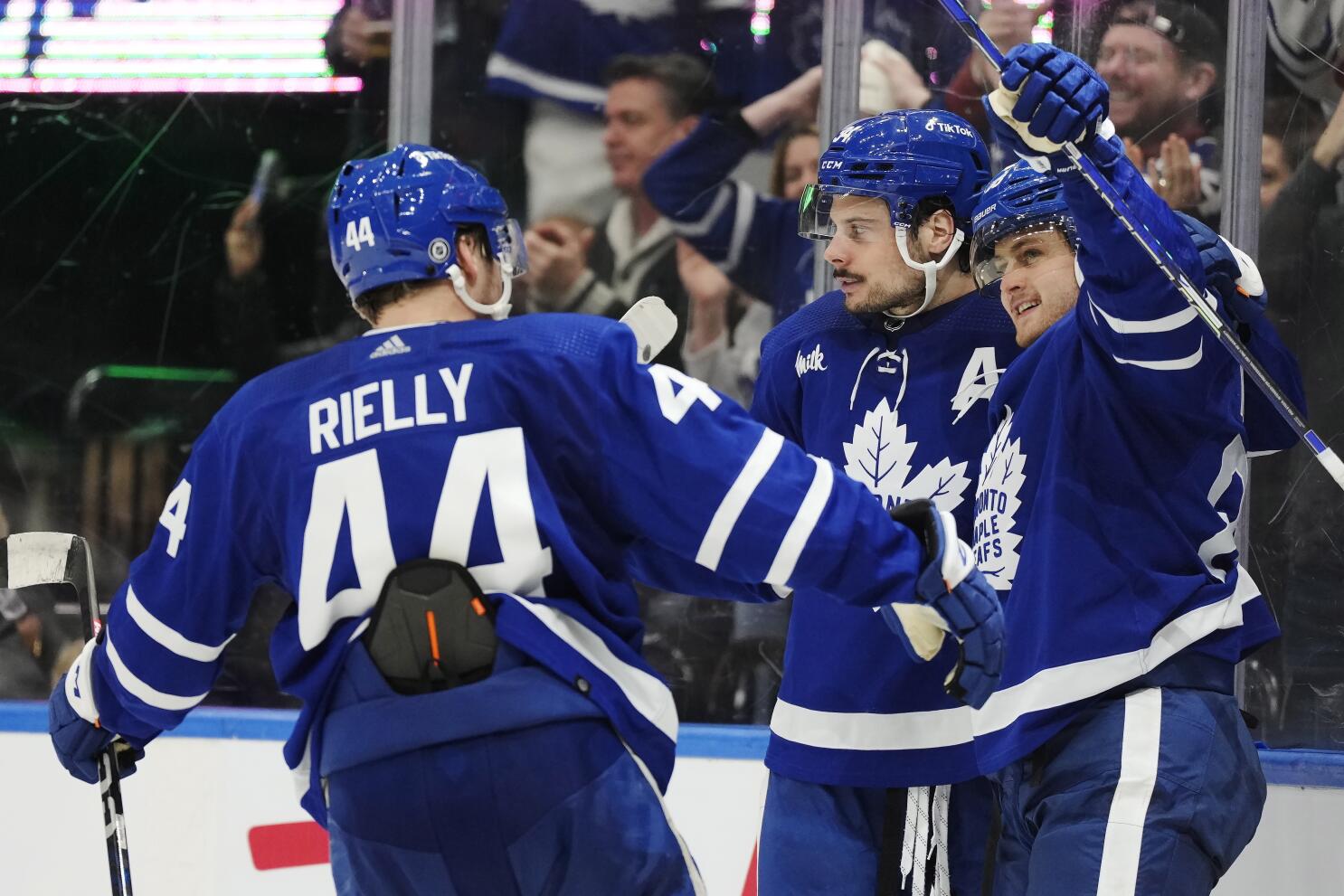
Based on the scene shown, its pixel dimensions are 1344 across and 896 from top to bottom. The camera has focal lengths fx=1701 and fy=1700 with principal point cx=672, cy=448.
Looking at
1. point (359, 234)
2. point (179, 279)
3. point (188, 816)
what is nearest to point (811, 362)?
point (359, 234)

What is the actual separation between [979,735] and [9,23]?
2.84 meters

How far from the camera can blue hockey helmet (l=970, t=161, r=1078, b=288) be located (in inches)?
88.9

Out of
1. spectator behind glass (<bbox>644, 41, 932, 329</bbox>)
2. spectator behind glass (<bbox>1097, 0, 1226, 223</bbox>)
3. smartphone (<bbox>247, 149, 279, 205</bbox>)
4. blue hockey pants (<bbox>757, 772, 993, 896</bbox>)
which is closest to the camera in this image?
blue hockey pants (<bbox>757, 772, 993, 896</bbox>)

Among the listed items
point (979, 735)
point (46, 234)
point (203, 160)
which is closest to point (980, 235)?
point (979, 735)

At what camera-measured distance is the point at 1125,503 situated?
6.70 ft

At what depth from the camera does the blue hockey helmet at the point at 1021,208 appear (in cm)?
226

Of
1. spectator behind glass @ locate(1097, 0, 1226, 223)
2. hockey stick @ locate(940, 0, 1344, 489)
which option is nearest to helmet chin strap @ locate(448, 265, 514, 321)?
hockey stick @ locate(940, 0, 1344, 489)

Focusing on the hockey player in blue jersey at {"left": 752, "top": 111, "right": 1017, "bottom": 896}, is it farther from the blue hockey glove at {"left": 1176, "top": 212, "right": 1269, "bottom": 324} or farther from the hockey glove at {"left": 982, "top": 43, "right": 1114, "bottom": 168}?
the hockey glove at {"left": 982, "top": 43, "right": 1114, "bottom": 168}

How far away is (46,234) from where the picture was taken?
3.76 metres

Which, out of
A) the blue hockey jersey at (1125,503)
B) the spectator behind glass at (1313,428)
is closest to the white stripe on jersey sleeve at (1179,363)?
the blue hockey jersey at (1125,503)

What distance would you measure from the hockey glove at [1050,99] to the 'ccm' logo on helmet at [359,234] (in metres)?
0.72

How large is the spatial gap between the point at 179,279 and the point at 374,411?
2.11 metres

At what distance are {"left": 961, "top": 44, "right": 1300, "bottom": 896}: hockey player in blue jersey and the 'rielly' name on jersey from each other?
708 millimetres

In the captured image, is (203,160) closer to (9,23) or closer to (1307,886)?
(9,23)
